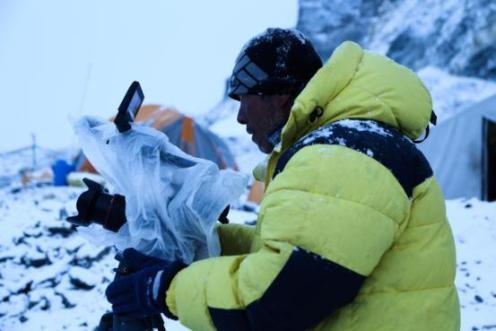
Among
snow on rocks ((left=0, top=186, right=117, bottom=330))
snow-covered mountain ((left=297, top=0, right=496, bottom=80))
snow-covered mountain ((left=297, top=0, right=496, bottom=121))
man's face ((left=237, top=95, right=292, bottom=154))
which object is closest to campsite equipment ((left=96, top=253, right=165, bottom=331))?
man's face ((left=237, top=95, right=292, bottom=154))

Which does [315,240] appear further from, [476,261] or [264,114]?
[476,261]

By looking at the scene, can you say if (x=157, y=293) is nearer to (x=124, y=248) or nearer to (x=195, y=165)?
(x=124, y=248)

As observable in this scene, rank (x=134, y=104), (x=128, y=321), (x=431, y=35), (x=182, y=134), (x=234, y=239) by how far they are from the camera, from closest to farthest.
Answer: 1. (x=128, y=321)
2. (x=134, y=104)
3. (x=234, y=239)
4. (x=182, y=134)
5. (x=431, y=35)

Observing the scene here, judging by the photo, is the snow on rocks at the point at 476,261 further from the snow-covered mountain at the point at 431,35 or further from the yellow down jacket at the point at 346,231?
the snow-covered mountain at the point at 431,35

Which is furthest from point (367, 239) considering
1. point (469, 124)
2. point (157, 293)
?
point (469, 124)

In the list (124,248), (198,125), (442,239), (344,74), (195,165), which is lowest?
(198,125)

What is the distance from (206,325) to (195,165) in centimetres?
56

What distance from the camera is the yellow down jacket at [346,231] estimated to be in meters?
1.24

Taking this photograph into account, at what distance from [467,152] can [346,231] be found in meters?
9.98

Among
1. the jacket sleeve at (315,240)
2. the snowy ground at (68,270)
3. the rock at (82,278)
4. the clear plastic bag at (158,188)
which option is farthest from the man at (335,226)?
the rock at (82,278)

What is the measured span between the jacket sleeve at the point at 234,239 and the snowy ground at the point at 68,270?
235cm

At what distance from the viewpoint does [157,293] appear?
144 cm

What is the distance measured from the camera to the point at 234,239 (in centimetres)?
197

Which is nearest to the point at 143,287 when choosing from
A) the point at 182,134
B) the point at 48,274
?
the point at 48,274
